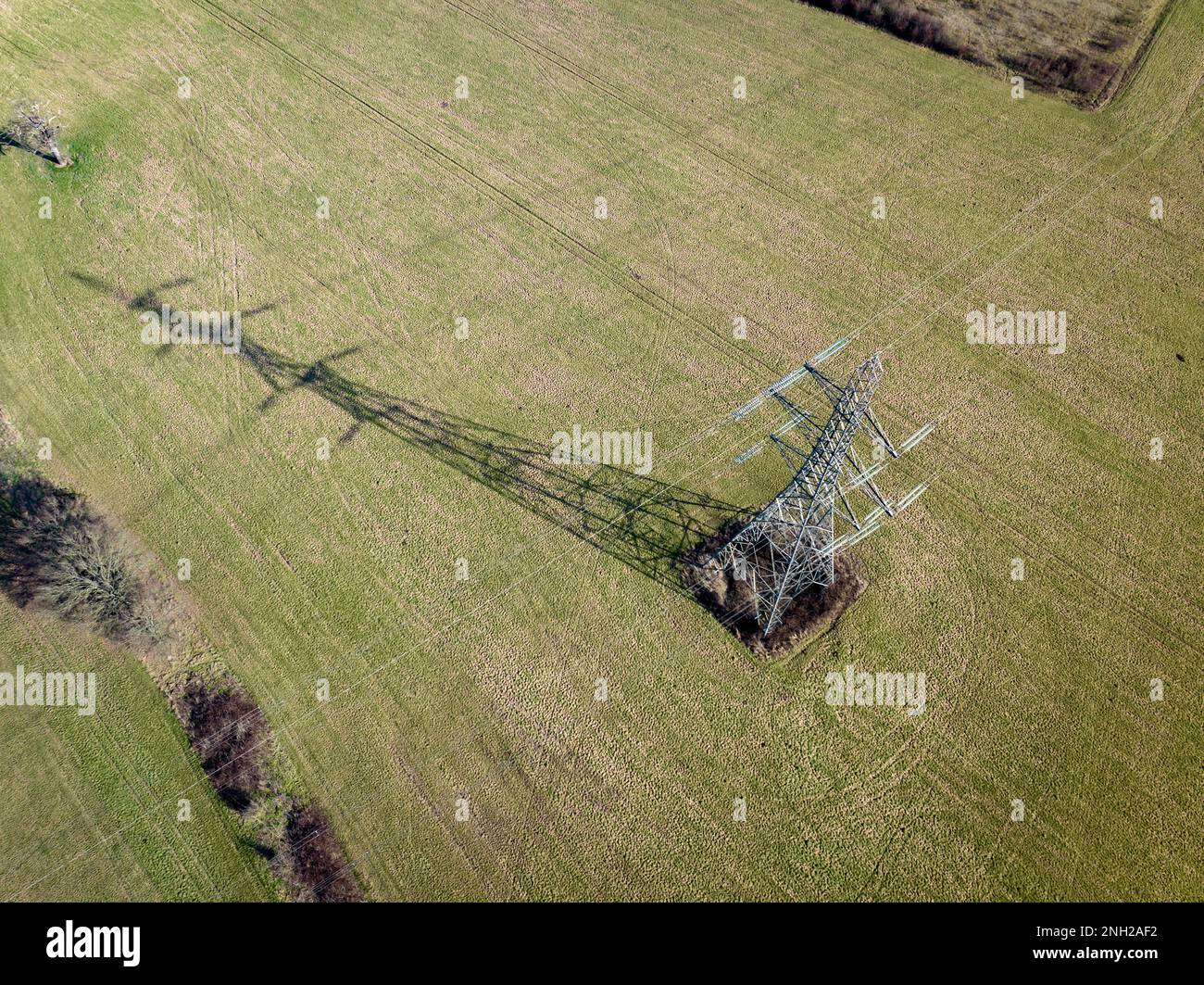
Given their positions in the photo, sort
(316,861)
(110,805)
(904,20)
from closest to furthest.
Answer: (316,861)
(110,805)
(904,20)

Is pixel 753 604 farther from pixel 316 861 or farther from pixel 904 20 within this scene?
pixel 904 20

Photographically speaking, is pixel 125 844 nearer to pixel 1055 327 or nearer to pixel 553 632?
pixel 553 632

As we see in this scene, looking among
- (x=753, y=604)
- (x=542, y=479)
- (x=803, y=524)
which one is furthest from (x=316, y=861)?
(x=803, y=524)

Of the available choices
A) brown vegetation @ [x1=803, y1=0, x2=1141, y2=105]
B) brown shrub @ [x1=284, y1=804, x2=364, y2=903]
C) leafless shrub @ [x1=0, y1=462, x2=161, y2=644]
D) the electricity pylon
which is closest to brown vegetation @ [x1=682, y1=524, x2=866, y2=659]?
the electricity pylon

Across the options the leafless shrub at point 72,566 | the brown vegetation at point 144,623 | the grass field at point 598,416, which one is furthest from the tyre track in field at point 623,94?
the leafless shrub at point 72,566

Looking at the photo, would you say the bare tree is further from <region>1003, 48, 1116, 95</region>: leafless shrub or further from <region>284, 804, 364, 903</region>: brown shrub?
<region>1003, 48, 1116, 95</region>: leafless shrub
